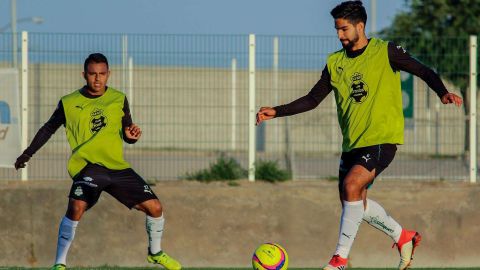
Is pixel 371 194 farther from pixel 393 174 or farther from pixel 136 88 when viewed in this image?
pixel 136 88

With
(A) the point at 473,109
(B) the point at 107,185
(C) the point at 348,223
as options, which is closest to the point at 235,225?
(A) the point at 473,109

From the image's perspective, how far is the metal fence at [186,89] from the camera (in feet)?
44.2

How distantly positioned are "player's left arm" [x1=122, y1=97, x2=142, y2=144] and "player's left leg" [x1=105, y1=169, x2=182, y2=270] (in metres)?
0.35

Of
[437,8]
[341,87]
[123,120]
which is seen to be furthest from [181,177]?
[437,8]

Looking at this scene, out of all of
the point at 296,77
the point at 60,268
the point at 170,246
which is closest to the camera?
the point at 60,268

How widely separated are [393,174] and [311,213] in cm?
161

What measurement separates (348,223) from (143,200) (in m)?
2.12

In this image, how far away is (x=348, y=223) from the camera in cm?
897

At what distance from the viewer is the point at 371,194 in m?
13.9

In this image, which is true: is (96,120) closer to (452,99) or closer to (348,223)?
(348,223)

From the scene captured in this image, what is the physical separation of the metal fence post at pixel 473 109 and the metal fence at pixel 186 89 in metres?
0.13

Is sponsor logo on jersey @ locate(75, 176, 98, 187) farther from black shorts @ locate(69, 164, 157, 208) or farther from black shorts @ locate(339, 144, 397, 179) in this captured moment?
black shorts @ locate(339, 144, 397, 179)

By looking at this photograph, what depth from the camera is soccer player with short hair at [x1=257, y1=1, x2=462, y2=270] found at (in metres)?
8.94

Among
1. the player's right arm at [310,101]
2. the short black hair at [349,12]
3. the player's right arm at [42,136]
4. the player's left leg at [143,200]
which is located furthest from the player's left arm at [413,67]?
the player's right arm at [42,136]
